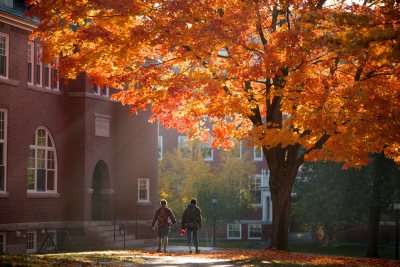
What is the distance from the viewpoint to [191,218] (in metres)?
29.6

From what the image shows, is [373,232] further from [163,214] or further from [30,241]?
[30,241]

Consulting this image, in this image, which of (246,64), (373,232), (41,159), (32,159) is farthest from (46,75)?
(373,232)

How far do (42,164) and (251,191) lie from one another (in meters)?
42.2

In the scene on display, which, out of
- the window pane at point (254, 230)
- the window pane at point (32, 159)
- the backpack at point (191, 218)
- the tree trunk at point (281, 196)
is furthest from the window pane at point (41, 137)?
the window pane at point (254, 230)

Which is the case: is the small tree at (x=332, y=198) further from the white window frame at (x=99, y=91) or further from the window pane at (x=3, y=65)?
the window pane at (x=3, y=65)

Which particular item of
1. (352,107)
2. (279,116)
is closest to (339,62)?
(279,116)

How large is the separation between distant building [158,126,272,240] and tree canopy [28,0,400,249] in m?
49.6

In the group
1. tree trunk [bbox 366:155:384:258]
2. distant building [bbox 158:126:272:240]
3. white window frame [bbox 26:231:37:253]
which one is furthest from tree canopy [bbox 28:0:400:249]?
distant building [bbox 158:126:272:240]

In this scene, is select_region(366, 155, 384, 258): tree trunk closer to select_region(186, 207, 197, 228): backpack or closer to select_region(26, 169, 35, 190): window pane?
select_region(186, 207, 197, 228): backpack

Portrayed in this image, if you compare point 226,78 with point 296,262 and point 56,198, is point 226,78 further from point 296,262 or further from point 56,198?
point 56,198

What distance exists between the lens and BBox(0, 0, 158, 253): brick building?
3219 cm

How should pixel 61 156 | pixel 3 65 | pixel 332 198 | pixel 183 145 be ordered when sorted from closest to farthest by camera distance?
pixel 3 65
pixel 61 156
pixel 332 198
pixel 183 145

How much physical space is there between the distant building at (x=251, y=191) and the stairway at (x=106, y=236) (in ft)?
119

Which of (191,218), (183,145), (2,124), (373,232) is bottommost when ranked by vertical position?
A: (373,232)
